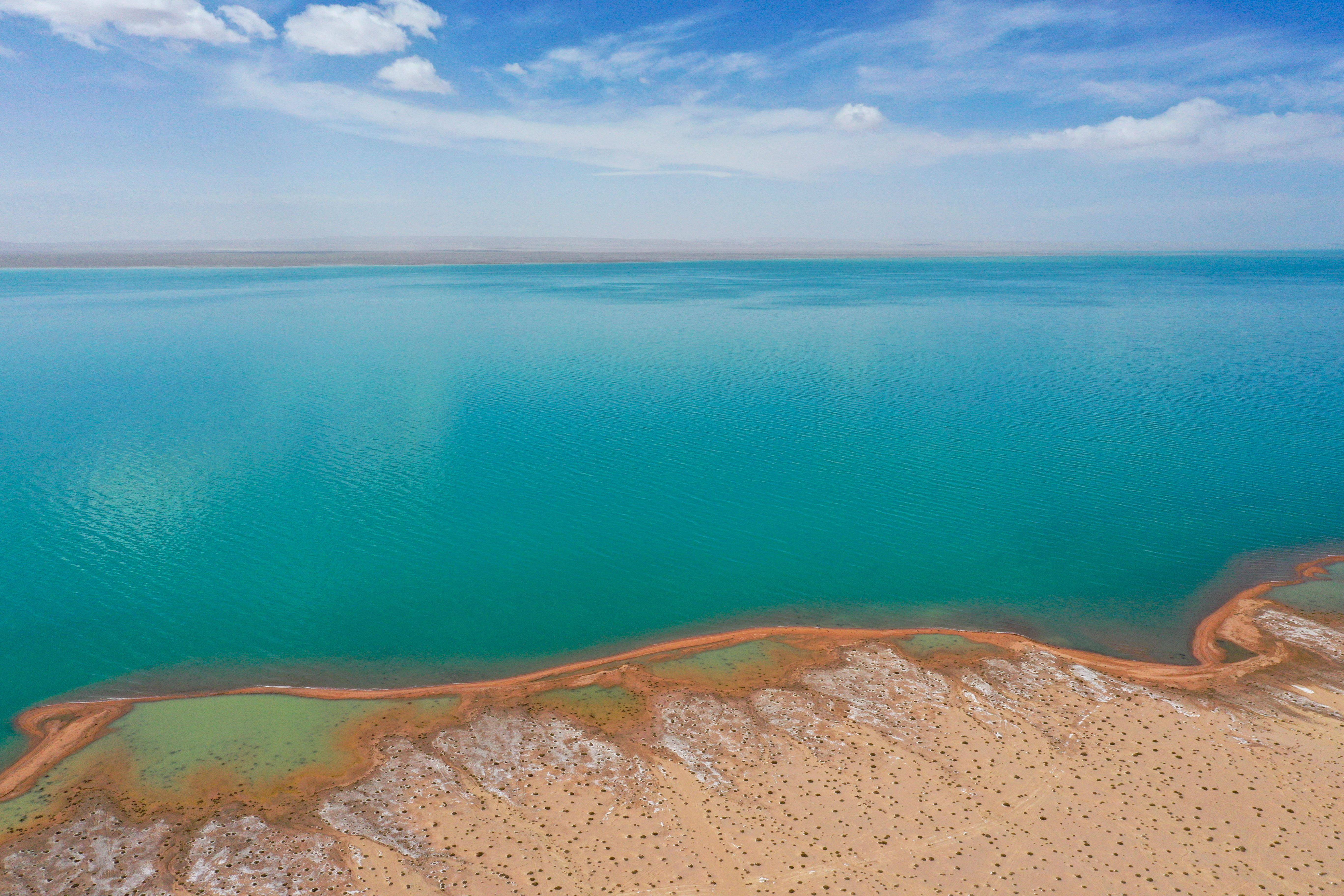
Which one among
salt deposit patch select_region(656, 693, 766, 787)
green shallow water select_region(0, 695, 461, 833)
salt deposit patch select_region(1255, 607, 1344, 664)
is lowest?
green shallow water select_region(0, 695, 461, 833)

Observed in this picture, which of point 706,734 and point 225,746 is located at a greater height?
point 706,734

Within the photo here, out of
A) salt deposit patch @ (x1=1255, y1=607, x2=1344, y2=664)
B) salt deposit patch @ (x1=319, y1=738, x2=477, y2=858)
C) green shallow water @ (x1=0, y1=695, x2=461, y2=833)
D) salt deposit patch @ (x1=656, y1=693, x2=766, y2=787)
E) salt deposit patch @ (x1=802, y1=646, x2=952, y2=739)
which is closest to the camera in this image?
salt deposit patch @ (x1=319, y1=738, x2=477, y2=858)

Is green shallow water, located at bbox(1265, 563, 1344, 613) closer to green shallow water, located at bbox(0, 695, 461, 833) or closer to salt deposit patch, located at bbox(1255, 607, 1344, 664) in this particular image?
salt deposit patch, located at bbox(1255, 607, 1344, 664)

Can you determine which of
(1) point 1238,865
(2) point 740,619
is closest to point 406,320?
(2) point 740,619

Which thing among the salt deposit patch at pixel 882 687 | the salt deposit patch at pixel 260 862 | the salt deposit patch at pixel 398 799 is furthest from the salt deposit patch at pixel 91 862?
the salt deposit patch at pixel 882 687

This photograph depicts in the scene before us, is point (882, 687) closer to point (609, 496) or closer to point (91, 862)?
point (609, 496)

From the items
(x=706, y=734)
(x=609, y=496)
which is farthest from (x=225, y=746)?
(x=609, y=496)

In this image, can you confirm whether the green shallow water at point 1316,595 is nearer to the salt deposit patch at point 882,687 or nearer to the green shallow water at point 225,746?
the salt deposit patch at point 882,687

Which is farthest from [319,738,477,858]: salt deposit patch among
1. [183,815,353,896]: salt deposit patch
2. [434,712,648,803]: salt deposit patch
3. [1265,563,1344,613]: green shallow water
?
[1265,563,1344,613]: green shallow water
